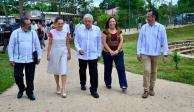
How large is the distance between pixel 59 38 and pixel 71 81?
254 centimetres

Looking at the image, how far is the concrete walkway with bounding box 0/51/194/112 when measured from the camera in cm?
937

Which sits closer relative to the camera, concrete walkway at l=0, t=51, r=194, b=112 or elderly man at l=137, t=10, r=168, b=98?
concrete walkway at l=0, t=51, r=194, b=112

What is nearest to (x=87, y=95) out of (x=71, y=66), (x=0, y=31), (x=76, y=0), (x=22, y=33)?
(x=22, y=33)

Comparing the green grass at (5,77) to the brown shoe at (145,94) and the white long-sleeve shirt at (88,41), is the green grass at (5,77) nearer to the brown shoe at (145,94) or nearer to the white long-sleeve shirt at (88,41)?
the white long-sleeve shirt at (88,41)

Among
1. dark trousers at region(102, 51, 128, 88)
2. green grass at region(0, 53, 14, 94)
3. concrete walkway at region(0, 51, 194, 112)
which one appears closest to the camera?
concrete walkway at region(0, 51, 194, 112)

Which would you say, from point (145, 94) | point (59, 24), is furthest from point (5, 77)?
point (145, 94)

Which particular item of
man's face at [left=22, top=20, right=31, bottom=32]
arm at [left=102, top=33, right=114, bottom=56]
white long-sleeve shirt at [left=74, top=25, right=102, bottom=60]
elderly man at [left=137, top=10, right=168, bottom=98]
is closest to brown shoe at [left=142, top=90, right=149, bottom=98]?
elderly man at [left=137, top=10, right=168, bottom=98]

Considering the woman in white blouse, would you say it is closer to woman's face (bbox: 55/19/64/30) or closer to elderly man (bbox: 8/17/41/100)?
woman's face (bbox: 55/19/64/30)

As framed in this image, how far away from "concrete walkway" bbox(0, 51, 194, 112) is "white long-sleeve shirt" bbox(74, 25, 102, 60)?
86cm

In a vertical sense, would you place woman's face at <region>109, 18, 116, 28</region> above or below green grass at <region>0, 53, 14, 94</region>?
above

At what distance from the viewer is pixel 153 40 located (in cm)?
1060

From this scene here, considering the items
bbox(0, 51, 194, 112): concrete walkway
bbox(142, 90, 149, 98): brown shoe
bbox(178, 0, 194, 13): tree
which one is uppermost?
bbox(178, 0, 194, 13): tree

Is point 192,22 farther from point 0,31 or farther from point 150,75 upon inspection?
point 150,75

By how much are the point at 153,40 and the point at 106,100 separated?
1644mm
